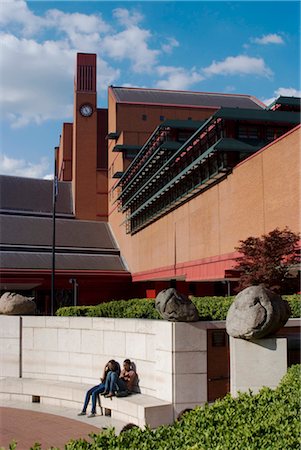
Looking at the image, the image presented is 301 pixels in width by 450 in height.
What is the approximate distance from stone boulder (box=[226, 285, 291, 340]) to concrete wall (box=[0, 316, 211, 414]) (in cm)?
172

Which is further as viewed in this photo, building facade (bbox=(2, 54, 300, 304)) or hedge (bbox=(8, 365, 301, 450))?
building facade (bbox=(2, 54, 300, 304))

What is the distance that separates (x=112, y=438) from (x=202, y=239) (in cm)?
2931

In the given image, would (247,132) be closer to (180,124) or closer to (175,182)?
(175,182)

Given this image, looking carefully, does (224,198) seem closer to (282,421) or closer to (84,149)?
(282,421)

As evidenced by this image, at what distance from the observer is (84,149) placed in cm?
6700

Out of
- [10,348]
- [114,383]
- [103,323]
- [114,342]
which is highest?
[103,323]

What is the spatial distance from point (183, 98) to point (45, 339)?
51971 millimetres

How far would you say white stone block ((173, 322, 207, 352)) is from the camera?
12.6 meters

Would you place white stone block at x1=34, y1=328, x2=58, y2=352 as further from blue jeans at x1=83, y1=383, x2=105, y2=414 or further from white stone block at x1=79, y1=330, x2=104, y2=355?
blue jeans at x1=83, y1=383, x2=105, y2=414

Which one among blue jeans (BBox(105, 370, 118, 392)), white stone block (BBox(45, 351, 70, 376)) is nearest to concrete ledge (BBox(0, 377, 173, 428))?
blue jeans (BBox(105, 370, 118, 392))

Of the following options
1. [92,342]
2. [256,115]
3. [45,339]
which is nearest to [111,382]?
[92,342]

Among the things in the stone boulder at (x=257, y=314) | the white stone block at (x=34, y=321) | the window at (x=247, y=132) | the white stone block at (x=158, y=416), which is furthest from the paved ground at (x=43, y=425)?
the window at (x=247, y=132)

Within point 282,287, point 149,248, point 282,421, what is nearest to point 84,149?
point 149,248

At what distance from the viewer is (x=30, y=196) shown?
67.6 metres
